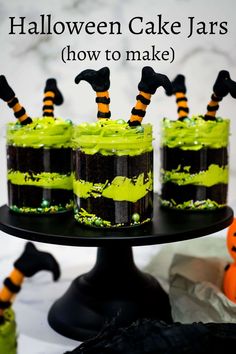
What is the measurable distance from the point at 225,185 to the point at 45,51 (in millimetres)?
537

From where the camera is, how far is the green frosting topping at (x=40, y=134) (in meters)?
0.96

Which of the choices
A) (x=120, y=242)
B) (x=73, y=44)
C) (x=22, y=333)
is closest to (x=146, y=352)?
(x=120, y=242)

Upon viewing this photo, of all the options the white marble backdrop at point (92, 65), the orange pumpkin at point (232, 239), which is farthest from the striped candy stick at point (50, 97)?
the orange pumpkin at point (232, 239)

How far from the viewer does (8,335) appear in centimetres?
91

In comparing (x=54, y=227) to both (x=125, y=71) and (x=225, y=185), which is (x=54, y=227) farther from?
(x=125, y=71)

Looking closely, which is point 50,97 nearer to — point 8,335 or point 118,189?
point 118,189

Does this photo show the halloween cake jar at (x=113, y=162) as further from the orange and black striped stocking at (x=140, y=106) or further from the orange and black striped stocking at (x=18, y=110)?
the orange and black striped stocking at (x=18, y=110)

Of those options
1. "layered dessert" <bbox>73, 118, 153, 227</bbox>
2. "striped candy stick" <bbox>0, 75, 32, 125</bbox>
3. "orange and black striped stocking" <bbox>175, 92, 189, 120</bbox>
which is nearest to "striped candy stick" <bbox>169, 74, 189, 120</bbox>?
"orange and black striped stocking" <bbox>175, 92, 189, 120</bbox>

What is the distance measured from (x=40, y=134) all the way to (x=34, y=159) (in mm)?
46

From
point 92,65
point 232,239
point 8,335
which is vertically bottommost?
point 8,335

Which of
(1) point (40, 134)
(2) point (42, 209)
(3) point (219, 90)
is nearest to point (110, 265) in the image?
(2) point (42, 209)

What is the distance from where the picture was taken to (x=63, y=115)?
1354 millimetres

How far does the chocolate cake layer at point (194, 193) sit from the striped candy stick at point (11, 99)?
295 mm

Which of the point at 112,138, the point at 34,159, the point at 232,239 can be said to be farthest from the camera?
the point at 232,239
